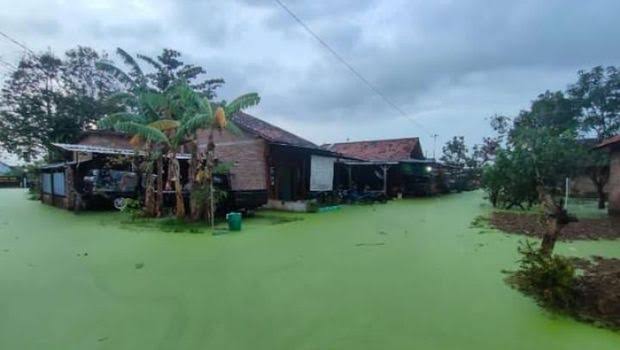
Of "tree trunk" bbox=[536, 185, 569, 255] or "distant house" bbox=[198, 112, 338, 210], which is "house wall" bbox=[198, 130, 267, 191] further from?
"tree trunk" bbox=[536, 185, 569, 255]

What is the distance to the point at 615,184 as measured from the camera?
11.6m

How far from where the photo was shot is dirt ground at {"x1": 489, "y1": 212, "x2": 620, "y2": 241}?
8055mm

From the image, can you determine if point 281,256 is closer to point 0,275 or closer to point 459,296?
point 459,296

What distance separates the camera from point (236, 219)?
9086 mm

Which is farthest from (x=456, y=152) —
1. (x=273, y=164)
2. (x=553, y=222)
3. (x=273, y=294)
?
(x=273, y=294)

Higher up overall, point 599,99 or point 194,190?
point 599,99

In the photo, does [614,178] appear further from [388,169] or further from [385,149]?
[385,149]

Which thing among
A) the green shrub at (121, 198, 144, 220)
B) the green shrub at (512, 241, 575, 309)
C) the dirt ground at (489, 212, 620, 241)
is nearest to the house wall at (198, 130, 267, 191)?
the green shrub at (121, 198, 144, 220)

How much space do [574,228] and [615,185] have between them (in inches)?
160

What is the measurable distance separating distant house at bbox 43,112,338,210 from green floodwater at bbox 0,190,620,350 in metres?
6.08

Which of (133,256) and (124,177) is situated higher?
(124,177)

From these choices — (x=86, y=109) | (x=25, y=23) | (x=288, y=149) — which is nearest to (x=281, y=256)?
(x=25, y=23)

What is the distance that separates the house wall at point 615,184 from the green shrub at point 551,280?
9.83 metres

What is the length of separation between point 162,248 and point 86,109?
69.7 feet
